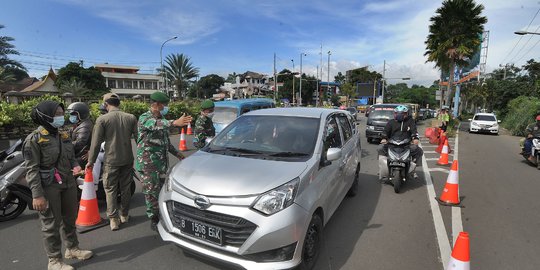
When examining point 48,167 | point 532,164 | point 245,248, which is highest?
point 48,167

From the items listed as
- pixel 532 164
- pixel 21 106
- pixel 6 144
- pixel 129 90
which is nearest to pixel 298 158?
pixel 6 144

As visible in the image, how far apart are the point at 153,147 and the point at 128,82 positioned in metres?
71.4

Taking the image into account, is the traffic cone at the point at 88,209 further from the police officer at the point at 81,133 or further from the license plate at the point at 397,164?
the license plate at the point at 397,164

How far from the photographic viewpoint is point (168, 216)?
316cm

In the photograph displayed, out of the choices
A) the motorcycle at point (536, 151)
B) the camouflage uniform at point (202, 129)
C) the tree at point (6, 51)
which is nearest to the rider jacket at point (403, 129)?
the camouflage uniform at point (202, 129)

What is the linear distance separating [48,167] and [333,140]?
3.40 m

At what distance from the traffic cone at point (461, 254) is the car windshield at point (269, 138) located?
64.1 inches

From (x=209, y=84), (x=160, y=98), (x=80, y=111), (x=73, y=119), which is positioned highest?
(x=209, y=84)

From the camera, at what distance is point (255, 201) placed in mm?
2801

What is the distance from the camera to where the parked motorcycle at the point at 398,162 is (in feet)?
20.5

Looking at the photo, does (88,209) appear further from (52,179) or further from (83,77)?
(83,77)

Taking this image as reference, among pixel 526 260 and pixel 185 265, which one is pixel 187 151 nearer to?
pixel 185 265

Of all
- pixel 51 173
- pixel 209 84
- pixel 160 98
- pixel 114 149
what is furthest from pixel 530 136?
pixel 209 84

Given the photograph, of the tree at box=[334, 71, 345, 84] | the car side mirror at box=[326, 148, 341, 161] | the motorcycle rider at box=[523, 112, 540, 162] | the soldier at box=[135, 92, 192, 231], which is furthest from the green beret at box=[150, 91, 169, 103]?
the tree at box=[334, 71, 345, 84]
